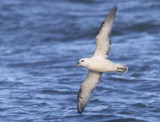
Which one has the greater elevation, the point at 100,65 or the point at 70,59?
the point at 70,59

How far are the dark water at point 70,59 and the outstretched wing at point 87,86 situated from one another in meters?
1.34

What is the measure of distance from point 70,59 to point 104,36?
761 cm

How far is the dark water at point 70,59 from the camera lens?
46.6ft

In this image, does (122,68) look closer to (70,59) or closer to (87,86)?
(87,86)

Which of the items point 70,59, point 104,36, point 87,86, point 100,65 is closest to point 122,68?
point 100,65

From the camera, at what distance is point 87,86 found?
12.1 meters

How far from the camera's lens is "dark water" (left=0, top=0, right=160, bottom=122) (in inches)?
559

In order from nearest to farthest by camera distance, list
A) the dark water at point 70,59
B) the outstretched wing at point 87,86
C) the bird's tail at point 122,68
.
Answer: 1. the bird's tail at point 122,68
2. the outstretched wing at point 87,86
3. the dark water at point 70,59

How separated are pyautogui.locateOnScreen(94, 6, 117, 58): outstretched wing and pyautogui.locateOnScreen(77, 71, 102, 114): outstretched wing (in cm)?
74

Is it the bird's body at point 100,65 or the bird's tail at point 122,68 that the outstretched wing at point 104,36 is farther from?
the bird's tail at point 122,68

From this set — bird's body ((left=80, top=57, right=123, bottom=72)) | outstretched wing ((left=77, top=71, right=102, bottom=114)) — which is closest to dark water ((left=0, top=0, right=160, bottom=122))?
outstretched wing ((left=77, top=71, right=102, bottom=114))

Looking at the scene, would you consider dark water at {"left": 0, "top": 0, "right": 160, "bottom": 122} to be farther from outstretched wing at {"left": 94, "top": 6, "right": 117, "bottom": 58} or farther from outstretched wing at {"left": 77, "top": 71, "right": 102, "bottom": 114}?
outstretched wing at {"left": 94, "top": 6, "right": 117, "bottom": 58}

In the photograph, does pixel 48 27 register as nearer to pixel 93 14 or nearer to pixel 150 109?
pixel 93 14

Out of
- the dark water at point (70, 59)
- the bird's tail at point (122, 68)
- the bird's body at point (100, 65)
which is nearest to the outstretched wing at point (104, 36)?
the bird's body at point (100, 65)
